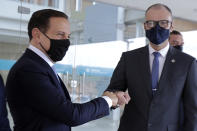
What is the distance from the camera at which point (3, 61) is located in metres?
4.24

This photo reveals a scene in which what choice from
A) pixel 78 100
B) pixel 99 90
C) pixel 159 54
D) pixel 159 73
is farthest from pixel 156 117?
pixel 99 90

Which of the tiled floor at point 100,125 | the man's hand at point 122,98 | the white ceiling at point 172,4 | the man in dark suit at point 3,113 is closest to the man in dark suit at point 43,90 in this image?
the man's hand at point 122,98

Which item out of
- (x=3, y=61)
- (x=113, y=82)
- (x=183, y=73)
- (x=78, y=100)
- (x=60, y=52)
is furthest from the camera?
(x=78, y=100)

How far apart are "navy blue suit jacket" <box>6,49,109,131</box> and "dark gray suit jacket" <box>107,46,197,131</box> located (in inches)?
17.5

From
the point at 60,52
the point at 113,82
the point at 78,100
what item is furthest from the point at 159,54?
the point at 78,100

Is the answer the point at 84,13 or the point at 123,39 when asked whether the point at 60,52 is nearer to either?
the point at 84,13

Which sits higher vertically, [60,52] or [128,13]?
[128,13]

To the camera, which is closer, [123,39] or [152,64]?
[152,64]

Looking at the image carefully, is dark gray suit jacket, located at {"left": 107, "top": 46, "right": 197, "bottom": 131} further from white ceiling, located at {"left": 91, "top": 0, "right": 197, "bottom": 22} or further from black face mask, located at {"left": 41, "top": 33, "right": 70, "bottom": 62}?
white ceiling, located at {"left": 91, "top": 0, "right": 197, "bottom": 22}

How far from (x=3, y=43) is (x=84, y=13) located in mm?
1621

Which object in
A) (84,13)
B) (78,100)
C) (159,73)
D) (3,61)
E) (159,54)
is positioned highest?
(84,13)

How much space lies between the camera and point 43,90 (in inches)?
51.8

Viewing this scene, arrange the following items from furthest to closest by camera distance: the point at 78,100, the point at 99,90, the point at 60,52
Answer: the point at 99,90
the point at 78,100
the point at 60,52

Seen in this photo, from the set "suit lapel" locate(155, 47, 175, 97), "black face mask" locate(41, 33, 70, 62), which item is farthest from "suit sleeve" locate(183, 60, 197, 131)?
"black face mask" locate(41, 33, 70, 62)
